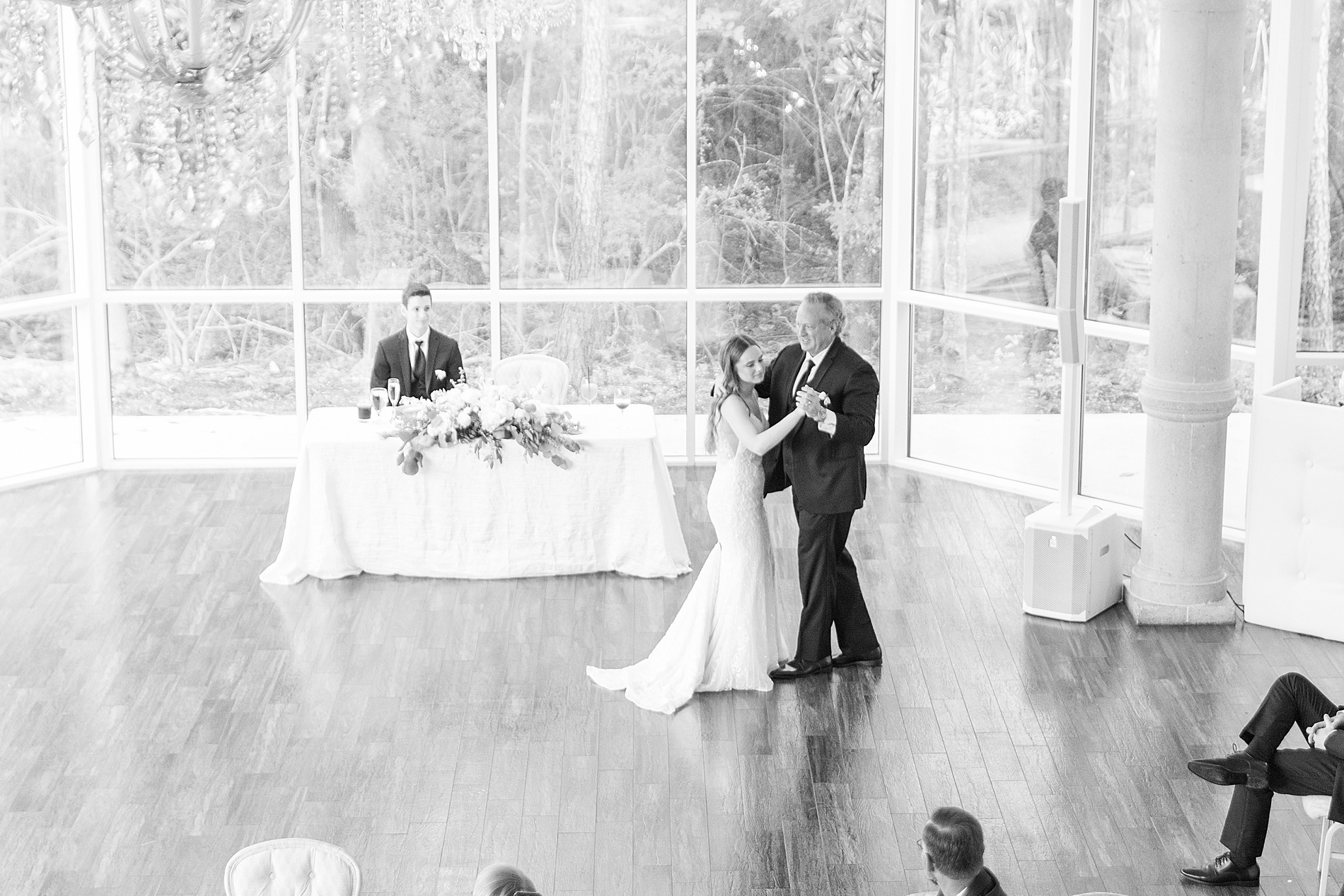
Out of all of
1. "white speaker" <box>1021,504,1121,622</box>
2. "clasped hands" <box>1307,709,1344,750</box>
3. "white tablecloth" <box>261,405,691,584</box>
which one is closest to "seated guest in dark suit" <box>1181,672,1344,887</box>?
"clasped hands" <box>1307,709,1344,750</box>

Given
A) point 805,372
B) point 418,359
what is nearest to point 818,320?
point 805,372

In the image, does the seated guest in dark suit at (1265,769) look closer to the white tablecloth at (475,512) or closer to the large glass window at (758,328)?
the white tablecloth at (475,512)

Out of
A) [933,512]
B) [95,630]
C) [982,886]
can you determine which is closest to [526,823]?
[982,886]

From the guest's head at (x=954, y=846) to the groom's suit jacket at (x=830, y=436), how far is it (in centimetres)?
256

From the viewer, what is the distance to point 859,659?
6.62 meters

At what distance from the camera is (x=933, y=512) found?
895cm

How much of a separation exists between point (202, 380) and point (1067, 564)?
5.48 metres

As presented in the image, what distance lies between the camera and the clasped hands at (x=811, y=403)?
5980mm

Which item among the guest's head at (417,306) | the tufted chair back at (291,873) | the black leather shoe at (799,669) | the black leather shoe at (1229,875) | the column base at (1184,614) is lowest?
the black leather shoe at (1229,875)

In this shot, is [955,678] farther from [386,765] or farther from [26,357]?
[26,357]

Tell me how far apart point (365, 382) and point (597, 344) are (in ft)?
4.71

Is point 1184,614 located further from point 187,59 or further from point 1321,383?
point 187,59

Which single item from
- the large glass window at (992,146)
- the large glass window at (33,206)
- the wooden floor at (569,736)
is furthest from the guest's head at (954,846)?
the large glass window at (33,206)

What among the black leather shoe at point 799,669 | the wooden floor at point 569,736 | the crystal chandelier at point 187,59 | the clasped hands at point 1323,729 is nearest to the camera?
the crystal chandelier at point 187,59
